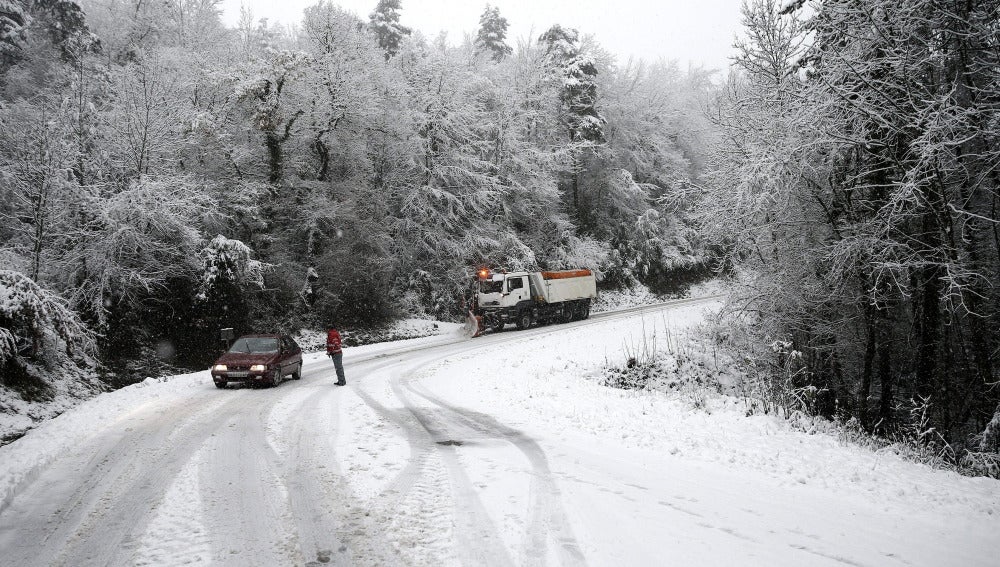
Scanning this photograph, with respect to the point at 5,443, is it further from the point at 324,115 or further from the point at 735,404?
the point at 324,115

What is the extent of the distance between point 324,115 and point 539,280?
12735 mm

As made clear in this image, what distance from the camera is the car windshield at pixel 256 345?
46.1 ft

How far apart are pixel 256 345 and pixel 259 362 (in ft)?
3.86

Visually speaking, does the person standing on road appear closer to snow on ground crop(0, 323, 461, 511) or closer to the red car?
the red car

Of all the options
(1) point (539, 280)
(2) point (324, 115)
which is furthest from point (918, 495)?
(2) point (324, 115)

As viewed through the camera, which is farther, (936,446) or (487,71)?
(487,71)

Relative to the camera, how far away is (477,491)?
5.45 meters

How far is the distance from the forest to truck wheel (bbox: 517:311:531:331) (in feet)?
12.3

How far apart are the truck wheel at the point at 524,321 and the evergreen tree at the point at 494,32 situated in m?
26.2

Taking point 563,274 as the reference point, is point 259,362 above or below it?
below

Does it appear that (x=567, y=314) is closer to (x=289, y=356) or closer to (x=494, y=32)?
(x=289, y=356)

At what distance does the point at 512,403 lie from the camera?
34.3 feet

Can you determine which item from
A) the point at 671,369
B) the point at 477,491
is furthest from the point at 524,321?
the point at 477,491

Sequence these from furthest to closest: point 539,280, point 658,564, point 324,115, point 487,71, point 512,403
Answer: point 487,71, point 539,280, point 324,115, point 512,403, point 658,564
